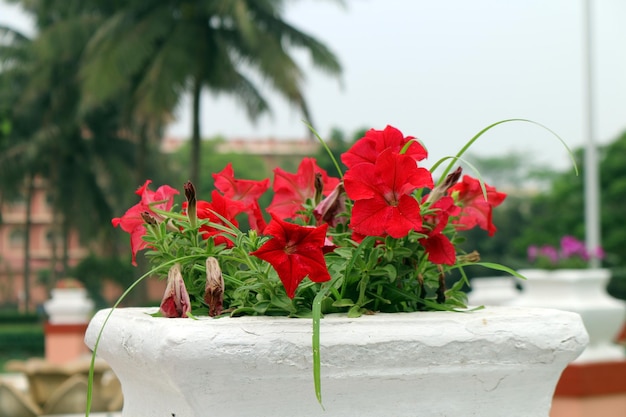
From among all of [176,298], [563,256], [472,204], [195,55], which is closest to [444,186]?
[472,204]

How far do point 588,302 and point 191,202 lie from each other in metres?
4.10

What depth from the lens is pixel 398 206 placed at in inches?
49.9

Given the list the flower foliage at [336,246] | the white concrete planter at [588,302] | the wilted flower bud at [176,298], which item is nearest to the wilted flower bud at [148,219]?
the flower foliage at [336,246]

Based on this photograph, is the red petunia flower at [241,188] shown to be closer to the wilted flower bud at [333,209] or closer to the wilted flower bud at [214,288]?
the wilted flower bud at [333,209]

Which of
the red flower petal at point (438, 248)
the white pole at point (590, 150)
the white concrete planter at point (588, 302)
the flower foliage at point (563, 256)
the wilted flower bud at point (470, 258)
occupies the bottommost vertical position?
the white concrete planter at point (588, 302)

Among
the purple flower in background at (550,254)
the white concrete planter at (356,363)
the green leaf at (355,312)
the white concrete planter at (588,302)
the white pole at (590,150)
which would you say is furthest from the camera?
the white pole at (590,150)

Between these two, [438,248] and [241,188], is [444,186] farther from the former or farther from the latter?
[241,188]

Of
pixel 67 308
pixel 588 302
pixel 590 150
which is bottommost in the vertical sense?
pixel 67 308

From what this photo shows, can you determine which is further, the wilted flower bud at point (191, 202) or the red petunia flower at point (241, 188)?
the red petunia flower at point (241, 188)

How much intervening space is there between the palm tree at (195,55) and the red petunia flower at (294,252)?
54.3ft

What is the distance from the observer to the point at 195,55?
63.1 ft

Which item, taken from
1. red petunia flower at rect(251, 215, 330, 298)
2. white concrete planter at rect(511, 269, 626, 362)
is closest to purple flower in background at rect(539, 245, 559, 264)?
white concrete planter at rect(511, 269, 626, 362)

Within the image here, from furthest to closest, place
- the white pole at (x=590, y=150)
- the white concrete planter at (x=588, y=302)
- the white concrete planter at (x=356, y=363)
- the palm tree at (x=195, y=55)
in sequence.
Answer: the palm tree at (x=195, y=55)
the white pole at (x=590, y=150)
the white concrete planter at (x=588, y=302)
the white concrete planter at (x=356, y=363)

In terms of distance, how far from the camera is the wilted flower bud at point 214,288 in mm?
1304
